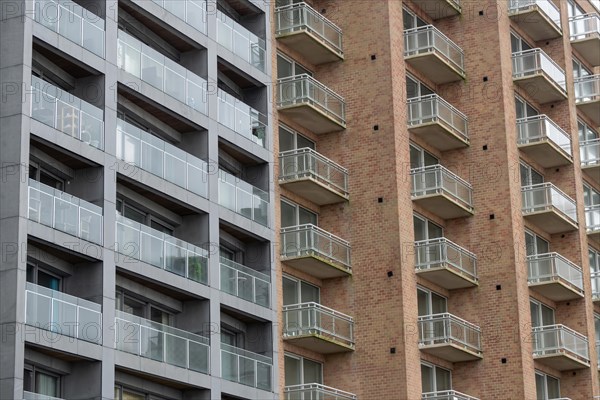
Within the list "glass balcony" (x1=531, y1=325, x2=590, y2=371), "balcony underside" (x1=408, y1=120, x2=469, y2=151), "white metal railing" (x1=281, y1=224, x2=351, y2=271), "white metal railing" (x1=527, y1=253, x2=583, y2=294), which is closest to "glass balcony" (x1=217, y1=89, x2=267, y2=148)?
"white metal railing" (x1=281, y1=224, x2=351, y2=271)

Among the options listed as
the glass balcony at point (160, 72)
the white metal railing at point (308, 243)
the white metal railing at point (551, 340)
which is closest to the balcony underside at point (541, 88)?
the white metal railing at point (551, 340)

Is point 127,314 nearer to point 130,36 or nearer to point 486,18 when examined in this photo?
point 130,36

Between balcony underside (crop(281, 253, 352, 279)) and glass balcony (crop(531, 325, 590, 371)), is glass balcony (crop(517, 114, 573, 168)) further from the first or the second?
balcony underside (crop(281, 253, 352, 279))

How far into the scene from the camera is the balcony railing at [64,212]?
3978cm

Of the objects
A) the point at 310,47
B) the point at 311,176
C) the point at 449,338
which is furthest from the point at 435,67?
the point at 449,338

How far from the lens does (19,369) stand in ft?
123

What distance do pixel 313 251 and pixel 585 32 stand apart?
23278 mm

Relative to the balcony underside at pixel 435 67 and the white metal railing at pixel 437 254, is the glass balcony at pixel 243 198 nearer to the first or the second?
the white metal railing at pixel 437 254

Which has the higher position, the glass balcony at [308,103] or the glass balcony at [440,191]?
the glass balcony at [308,103]

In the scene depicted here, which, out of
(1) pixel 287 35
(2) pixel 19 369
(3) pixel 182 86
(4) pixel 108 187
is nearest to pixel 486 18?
(1) pixel 287 35

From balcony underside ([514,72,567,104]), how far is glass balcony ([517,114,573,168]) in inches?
64.3

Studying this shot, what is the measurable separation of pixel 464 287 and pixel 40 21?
75.3ft

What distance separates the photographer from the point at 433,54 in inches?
2237

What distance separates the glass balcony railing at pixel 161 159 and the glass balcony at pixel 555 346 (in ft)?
56.9
